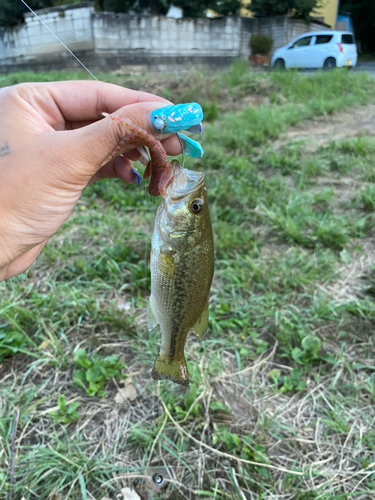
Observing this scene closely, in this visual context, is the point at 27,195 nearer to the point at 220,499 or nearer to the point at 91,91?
the point at 91,91

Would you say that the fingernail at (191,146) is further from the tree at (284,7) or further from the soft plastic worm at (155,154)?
the tree at (284,7)

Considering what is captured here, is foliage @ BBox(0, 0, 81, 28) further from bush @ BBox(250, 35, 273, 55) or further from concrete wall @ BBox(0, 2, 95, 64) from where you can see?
bush @ BBox(250, 35, 273, 55)

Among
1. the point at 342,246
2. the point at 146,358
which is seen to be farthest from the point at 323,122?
the point at 146,358

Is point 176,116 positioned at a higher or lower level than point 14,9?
lower

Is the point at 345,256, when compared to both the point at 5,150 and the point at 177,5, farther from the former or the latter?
the point at 177,5

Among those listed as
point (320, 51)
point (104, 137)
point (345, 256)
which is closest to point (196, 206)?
point (104, 137)

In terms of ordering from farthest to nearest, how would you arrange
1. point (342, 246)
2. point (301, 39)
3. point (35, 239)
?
point (301, 39)
point (342, 246)
point (35, 239)

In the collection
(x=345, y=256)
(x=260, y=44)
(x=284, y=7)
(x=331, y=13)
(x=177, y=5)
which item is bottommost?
(x=345, y=256)

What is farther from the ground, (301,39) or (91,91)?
(301,39)
